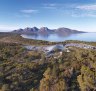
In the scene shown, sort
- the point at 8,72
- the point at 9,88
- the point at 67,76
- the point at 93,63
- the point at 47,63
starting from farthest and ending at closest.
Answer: the point at 47,63
the point at 93,63
the point at 8,72
the point at 67,76
the point at 9,88

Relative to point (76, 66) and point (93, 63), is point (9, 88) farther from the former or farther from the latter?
point (93, 63)

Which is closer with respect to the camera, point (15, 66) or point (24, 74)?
point (24, 74)

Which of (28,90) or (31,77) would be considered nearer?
(28,90)

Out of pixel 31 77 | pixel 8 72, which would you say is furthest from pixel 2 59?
pixel 31 77

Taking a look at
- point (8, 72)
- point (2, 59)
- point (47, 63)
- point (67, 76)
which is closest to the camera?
point (67, 76)

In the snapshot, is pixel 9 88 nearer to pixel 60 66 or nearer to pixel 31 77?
pixel 31 77

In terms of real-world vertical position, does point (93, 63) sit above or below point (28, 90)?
above

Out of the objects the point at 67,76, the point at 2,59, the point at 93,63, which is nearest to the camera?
the point at 67,76

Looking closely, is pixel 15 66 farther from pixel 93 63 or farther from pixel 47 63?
pixel 93 63

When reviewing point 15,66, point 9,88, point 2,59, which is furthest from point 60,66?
point 2,59
